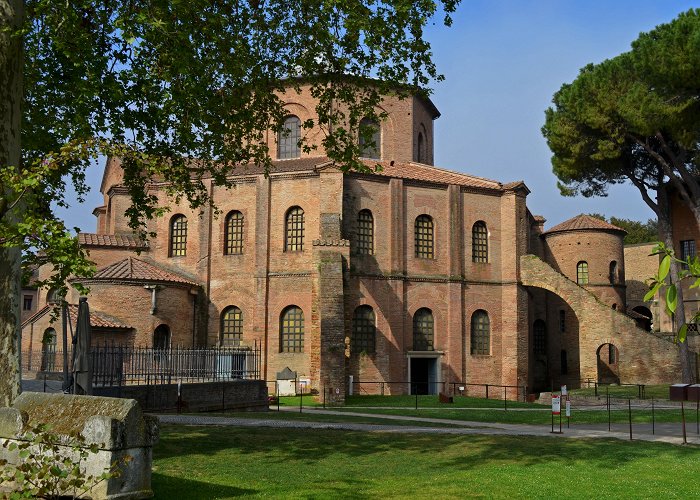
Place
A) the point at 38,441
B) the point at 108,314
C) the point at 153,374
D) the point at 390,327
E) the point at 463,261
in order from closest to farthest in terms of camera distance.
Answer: the point at 38,441 → the point at 153,374 → the point at 108,314 → the point at 390,327 → the point at 463,261

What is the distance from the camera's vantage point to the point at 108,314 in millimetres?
28781

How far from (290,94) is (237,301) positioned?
35.1ft

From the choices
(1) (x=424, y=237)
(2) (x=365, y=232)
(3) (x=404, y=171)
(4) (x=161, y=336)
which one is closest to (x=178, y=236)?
(4) (x=161, y=336)

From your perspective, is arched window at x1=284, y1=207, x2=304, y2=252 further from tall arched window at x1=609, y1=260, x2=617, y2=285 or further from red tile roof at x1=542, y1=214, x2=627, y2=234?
tall arched window at x1=609, y1=260, x2=617, y2=285

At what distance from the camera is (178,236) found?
33.9 metres

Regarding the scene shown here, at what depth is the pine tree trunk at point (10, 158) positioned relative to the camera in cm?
864

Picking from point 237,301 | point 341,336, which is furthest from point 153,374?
point 237,301

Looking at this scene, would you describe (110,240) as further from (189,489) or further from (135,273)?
(189,489)

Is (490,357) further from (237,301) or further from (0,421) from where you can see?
(0,421)

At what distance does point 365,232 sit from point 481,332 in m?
7.43

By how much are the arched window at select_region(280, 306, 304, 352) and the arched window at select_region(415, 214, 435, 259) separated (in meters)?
6.25

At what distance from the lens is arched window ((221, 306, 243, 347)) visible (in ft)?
105

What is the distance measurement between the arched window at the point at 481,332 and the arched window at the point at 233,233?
11.4 meters

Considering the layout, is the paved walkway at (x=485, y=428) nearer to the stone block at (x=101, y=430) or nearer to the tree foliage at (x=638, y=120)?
the stone block at (x=101, y=430)
